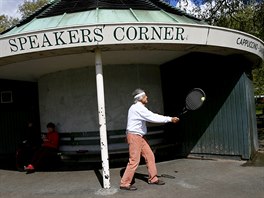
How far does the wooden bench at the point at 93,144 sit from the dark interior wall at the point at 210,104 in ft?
1.83

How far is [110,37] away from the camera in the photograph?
7316 millimetres

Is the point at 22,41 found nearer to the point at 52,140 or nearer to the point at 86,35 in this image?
the point at 86,35

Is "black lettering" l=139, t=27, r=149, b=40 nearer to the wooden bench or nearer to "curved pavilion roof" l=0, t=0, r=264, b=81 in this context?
"curved pavilion roof" l=0, t=0, r=264, b=81

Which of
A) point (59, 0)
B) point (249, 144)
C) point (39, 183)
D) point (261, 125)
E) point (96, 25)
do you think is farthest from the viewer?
point (261, 125)

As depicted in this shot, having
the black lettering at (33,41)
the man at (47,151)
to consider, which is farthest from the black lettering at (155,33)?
the man at (47,151)

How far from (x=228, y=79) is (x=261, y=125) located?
42.0 feet

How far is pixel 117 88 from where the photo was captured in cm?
1060

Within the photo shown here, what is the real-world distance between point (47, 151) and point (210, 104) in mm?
4164

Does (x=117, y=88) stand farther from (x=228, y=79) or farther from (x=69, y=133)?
(x=228, y=79)

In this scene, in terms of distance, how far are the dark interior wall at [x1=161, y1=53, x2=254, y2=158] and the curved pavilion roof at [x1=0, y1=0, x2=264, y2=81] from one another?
486 millimetres

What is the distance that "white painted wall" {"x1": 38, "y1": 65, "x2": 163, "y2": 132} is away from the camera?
10555 millimetres

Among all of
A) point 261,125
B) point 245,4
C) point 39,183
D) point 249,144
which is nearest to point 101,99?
point 39,183

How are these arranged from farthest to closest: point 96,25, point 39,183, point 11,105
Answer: point 11,105 → point 39,183 → point 96,25

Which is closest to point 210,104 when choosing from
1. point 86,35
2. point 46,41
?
point 86,35
